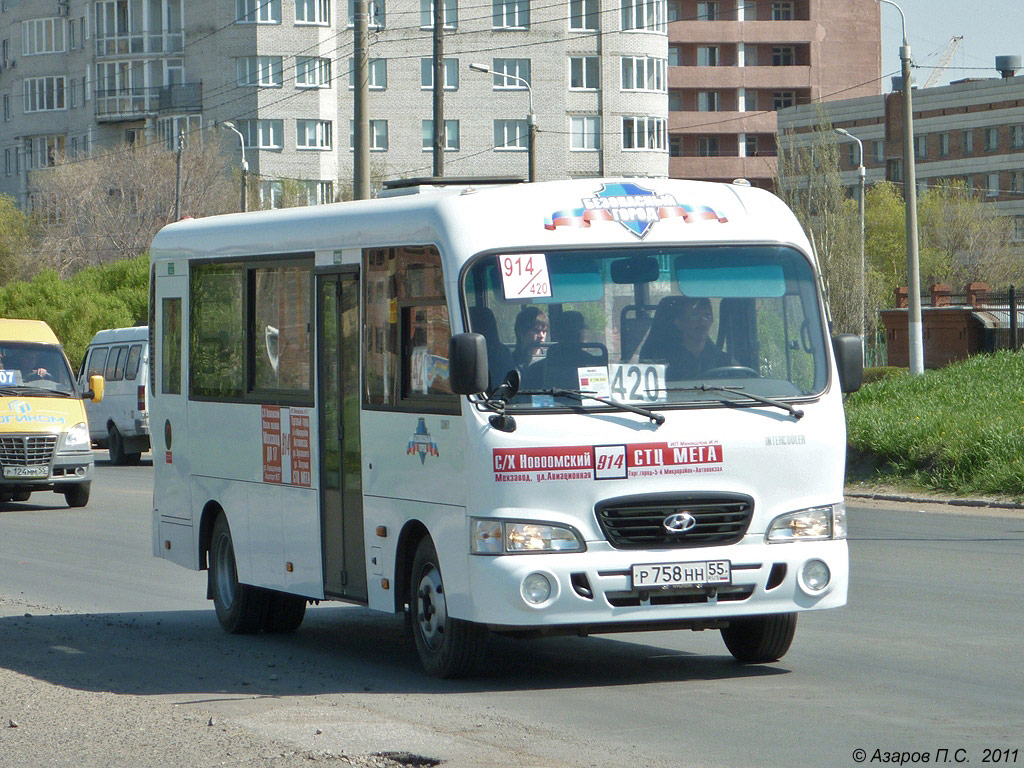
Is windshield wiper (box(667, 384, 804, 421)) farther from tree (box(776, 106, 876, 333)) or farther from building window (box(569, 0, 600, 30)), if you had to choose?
building window (box(569, 0, 600, 30))

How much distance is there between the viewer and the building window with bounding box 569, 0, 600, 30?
88.2 metres

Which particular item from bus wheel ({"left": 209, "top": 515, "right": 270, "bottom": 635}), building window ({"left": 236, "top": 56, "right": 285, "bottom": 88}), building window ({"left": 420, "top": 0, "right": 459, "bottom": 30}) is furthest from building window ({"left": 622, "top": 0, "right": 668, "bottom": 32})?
bus wheel ({"left": 209, "top": 515, "right": 270, "bottom": 635})

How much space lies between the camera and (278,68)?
8325 centimetres

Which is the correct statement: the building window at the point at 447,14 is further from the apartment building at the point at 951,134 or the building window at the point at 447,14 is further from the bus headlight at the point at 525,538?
the bus headlight at the point at 525,538

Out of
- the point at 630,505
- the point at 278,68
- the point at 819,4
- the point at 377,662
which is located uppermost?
the point at 819,4

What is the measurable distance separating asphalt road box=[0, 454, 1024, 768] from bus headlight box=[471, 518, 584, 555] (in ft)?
2.39

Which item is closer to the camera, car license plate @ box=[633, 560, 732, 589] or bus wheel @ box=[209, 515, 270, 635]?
car license plate @ box=[633, 560, 732, 589]

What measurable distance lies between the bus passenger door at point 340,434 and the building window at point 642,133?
8035 centimetres

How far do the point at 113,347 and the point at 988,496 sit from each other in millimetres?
19115

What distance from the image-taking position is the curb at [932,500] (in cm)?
2142

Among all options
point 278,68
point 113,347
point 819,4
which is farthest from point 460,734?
point 819,4

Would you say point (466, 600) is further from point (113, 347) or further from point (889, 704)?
point (113, 347)

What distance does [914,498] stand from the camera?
22750 mm

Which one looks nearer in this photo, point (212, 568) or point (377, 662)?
point (377, 662)
